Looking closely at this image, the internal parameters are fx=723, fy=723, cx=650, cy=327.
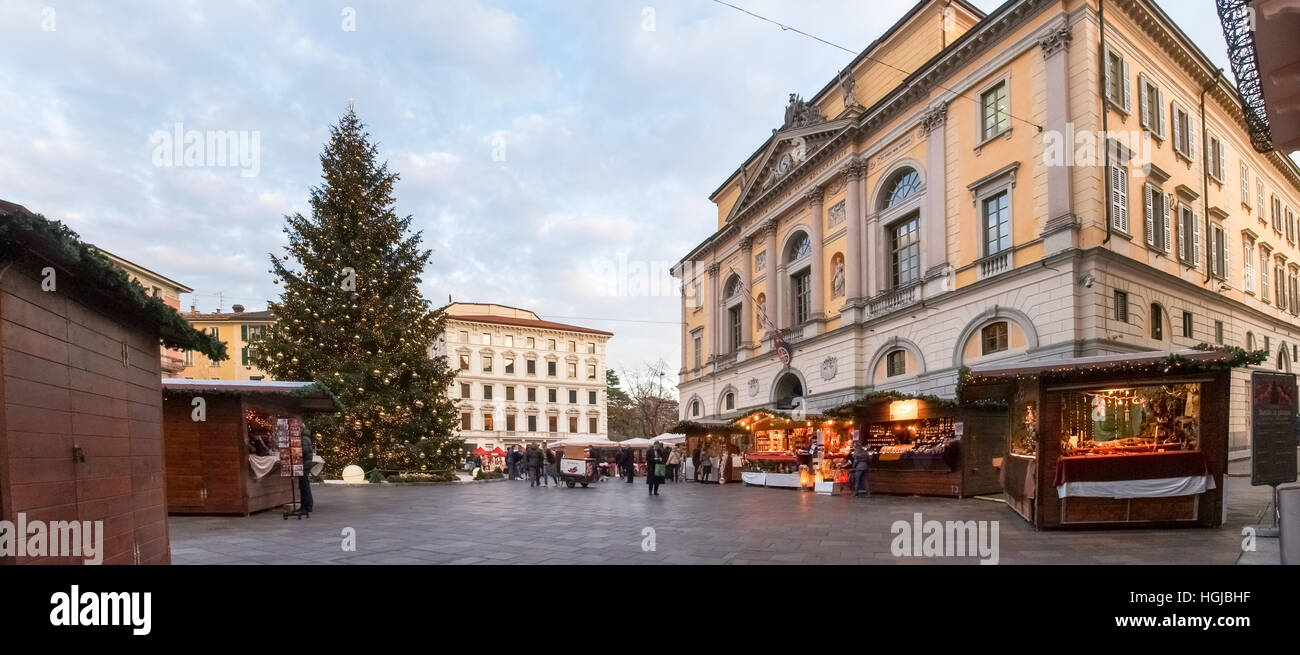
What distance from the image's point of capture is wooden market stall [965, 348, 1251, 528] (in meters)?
9.98

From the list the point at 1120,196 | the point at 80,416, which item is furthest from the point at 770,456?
the point at 80,416

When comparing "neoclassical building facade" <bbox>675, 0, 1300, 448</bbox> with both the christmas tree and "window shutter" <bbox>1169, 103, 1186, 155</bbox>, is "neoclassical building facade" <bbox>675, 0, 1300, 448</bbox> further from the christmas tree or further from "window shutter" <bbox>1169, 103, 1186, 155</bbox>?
the christmas tree

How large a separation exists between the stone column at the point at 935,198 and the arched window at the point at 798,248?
8.60m

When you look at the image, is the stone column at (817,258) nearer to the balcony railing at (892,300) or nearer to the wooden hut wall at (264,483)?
the balcony railing at (892,300)

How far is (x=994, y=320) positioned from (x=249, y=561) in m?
21.0

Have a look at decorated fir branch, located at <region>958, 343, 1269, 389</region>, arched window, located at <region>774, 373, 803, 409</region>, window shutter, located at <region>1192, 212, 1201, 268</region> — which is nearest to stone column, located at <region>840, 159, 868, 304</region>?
arched window, located at <region>774, 373, 803, 409</region>

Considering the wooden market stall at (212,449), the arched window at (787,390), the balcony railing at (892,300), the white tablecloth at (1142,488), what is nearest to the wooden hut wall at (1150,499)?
the white tablecloth at (1142,488)

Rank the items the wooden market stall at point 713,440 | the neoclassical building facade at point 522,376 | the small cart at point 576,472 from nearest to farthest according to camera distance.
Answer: the small cart at point 576,472
the wooden market stall at point 713,440
the neoclassical building facade at point 522,376

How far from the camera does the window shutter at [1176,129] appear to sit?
2350cm

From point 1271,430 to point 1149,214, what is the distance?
15.5 m

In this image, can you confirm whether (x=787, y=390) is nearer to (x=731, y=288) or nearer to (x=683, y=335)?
(x=731, y=288)

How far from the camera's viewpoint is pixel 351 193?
81.5ft
